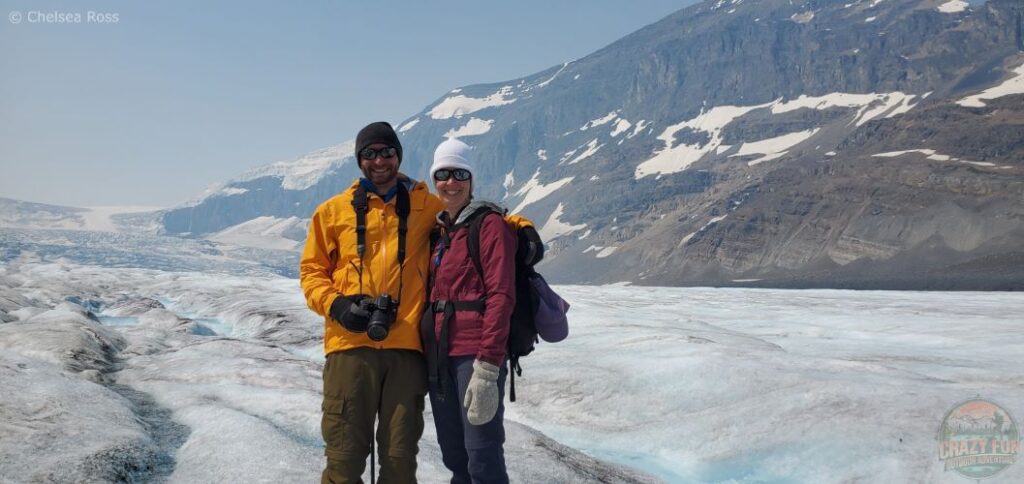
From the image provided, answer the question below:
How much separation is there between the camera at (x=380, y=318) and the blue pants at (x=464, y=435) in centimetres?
60

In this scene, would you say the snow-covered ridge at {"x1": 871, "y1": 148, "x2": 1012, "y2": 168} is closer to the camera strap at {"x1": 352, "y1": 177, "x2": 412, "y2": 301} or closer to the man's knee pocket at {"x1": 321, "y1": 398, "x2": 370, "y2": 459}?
the camera strap at {"x1": 352, "y1": 177, "x2": 412, "y2": 301}

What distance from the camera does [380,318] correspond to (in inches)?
195

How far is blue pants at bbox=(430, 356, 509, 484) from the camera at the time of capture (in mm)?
5070

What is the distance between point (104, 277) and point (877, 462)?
84.0 m

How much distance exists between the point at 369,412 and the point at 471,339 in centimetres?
103

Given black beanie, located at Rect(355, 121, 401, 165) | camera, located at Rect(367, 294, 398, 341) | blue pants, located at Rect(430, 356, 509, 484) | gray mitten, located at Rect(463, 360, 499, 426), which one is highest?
black beanie, located at Rect(355, 121, 401, 165)

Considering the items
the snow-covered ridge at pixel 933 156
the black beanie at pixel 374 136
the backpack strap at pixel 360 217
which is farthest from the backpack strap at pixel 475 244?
the snow-covered ridge at pixel 933 156

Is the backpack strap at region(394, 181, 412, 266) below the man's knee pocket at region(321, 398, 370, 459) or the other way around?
the other way around

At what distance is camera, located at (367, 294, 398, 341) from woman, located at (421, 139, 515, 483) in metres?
0.34

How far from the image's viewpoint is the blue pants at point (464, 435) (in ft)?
16.6

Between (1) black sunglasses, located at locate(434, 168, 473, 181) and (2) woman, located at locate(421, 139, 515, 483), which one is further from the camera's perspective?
(1) black sunglasses, located at locate(434, 168, 473, 181)

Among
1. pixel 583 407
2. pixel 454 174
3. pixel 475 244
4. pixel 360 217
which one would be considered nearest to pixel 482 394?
pixel 475 244

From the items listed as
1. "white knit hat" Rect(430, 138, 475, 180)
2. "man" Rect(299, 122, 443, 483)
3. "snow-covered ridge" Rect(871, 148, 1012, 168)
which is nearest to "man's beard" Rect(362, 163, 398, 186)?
"man" Rect(299, 122, 443, 483)

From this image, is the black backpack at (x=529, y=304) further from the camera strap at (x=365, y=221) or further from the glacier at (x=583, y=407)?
the glacier at (x=583, y=407)
